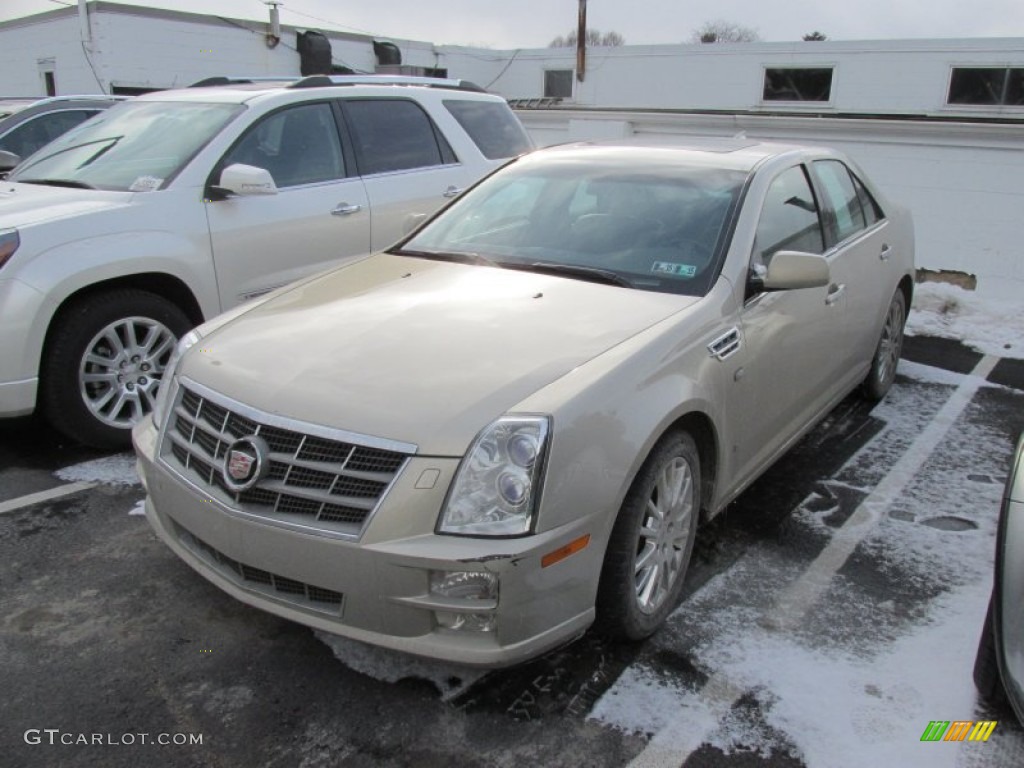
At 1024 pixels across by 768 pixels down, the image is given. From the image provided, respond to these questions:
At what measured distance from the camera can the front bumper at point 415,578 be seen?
7.56 feet

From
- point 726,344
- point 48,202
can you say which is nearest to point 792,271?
point 726,344

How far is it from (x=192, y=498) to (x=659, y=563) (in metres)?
1.56

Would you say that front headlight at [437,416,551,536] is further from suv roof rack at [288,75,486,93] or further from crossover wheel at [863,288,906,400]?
suv roof rack at [288,75,486,93]

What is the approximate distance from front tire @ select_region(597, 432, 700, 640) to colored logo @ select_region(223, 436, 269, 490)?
3.56 ft

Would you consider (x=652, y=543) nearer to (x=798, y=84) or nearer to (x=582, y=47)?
(x=798, y=84)

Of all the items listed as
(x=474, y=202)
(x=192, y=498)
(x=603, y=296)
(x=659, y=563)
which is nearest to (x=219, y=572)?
(x=192, y=498)

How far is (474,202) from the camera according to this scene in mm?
4250

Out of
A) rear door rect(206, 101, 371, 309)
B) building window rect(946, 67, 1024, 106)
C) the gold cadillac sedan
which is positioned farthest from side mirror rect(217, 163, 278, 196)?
building window rect(946, 67, 1024, 106)

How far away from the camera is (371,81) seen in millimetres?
6078

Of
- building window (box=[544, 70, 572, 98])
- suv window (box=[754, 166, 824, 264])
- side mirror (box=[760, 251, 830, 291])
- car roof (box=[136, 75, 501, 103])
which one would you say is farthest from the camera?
building window (box=[544, 70, 572, 98])

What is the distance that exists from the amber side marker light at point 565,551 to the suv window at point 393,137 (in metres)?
3.78

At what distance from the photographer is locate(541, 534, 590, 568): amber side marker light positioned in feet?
7.72

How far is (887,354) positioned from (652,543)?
3.41m

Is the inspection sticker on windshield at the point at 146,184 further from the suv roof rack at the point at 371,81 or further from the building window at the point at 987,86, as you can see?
the building window at the point at 987,86
